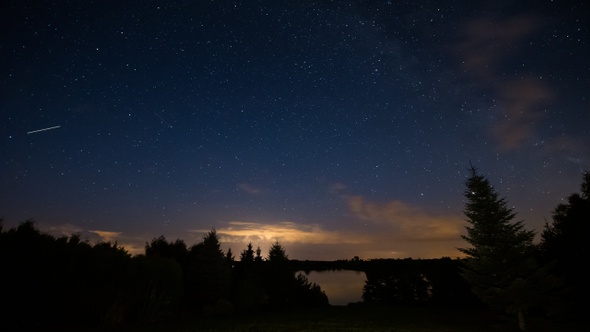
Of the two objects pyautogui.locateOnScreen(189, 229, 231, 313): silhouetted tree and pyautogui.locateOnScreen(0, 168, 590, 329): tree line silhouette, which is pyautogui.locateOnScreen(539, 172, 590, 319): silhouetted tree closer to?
pyautogui.locateOnScreen(0, 168, 590, 329): tree line silhouette

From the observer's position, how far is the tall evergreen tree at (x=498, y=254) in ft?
45.1

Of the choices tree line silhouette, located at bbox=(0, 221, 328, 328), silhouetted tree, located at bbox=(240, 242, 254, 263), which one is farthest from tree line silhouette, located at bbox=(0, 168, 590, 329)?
silhouetted tree, located at bbox=(240, 242, 254, 263)

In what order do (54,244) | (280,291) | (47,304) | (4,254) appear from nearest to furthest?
(4,254) → (47,304) → (54,244) → (280,291)

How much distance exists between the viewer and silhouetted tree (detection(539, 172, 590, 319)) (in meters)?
15.3

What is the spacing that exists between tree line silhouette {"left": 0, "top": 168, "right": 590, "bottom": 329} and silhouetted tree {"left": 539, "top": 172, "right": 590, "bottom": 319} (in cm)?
5

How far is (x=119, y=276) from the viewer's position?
14.4 meters

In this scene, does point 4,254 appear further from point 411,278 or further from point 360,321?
point 411,278

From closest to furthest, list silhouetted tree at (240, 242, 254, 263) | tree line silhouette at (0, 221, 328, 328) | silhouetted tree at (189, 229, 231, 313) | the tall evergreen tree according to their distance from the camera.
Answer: tree line silhouette at (0, 221, 328, 328), the tall evergreen tree, silhouetted tree at (189, 229, 231, 313), silhouetted tree at (240, 242, 254, 263)

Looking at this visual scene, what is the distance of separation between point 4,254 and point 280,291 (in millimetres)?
18332

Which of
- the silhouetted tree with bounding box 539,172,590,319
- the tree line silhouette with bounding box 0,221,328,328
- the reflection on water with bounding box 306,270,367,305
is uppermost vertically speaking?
the silhouetted tree with bounding box 539,172,590,319

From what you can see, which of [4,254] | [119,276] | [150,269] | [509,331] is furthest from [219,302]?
[509,331]

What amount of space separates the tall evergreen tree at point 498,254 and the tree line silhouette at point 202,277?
4 cm

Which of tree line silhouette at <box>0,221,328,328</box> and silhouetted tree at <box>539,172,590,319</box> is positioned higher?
silhouetted tree at <box>539,172,590,319</box>

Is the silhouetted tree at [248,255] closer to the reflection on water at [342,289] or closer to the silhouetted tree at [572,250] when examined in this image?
the reflection on water at [342,289]
